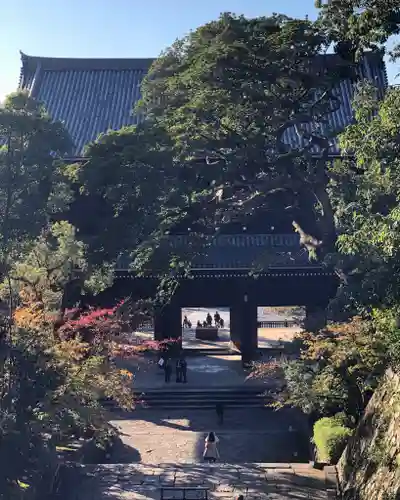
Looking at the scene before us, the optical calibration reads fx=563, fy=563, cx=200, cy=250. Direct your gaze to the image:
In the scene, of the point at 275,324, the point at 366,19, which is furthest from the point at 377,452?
the point at 275,324

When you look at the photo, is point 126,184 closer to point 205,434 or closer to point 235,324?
point 205,434

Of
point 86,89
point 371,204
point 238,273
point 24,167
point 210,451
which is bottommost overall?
point 210,451

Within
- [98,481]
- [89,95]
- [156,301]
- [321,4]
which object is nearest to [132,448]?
[98,481]

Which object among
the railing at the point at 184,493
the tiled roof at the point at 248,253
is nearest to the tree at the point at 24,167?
the railing at the point at 184,493

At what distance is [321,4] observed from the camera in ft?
34.8

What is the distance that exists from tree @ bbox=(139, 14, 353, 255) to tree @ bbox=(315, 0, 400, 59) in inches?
42.1

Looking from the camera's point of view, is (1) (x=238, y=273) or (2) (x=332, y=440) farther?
(1) (x=238, y=273)

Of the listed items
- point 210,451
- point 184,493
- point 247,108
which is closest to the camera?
point 184,493

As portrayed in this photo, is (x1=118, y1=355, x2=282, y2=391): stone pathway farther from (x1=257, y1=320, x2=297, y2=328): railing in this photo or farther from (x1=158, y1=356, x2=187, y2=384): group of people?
(x1=257, y1=320, x2=297, y2=328): railing

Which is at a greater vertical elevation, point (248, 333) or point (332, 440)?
point (248, 333)

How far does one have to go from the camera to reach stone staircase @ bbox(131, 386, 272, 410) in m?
18.1

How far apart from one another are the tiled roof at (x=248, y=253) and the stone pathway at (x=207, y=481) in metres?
7.76

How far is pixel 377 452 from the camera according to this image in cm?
924

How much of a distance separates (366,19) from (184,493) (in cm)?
863
